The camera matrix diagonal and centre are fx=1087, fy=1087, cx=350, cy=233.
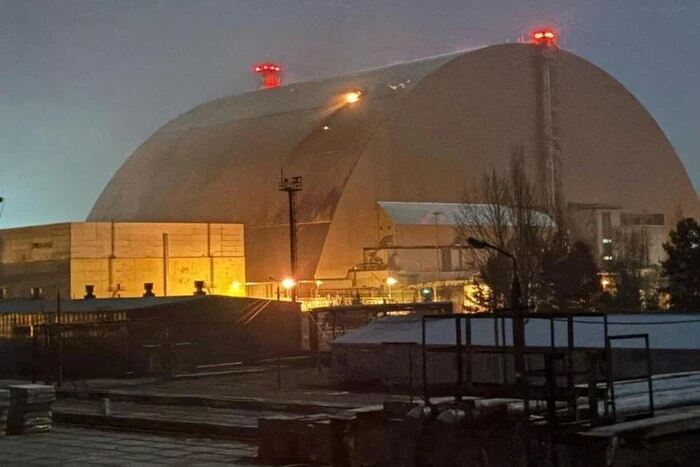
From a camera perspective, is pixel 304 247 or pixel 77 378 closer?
pixel 77 378

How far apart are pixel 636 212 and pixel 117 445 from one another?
2175 inches

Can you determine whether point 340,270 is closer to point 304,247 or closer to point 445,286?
point 304,247

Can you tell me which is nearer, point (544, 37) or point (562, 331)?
point (562, 331)

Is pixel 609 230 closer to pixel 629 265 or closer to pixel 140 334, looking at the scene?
pixel 629 265

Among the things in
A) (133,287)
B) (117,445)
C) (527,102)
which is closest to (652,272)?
(527,102)

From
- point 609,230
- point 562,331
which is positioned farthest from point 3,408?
point 609,230

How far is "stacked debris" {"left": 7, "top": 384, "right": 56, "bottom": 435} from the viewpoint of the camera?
19797 millimetres

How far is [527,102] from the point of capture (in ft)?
217

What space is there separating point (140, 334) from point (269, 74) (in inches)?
1982

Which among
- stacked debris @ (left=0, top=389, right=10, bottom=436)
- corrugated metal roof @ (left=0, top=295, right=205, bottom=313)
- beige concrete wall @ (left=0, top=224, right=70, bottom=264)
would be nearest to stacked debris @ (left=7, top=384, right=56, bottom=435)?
stacked debris @ (left=0, top=389, right=10, bottom=436)

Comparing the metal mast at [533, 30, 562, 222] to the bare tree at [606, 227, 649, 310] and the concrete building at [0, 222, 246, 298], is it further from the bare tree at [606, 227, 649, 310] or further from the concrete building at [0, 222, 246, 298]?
the concrete building at [0, 222, 246, 298]

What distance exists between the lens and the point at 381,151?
59.7m

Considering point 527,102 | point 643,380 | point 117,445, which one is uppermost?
point 527,102

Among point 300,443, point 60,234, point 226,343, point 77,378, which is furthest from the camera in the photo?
point 60,234
